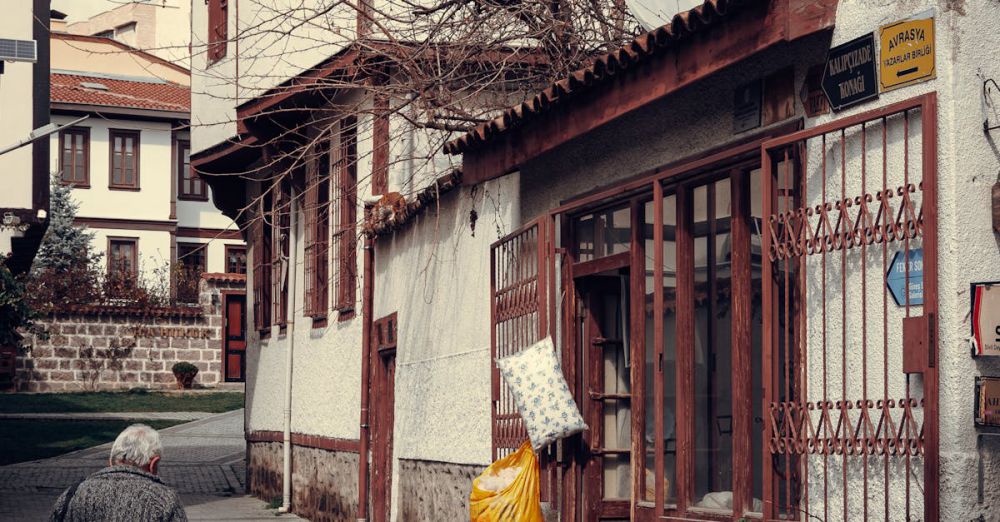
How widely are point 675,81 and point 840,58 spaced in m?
1.13

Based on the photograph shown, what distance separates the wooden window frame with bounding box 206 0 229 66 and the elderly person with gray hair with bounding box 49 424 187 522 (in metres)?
13.4

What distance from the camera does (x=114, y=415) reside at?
1235 inches

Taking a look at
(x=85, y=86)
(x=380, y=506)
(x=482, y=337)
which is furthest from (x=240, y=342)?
(x=482, y=337)

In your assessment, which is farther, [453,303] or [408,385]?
[408,385]

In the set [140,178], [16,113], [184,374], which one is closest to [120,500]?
[16,113]

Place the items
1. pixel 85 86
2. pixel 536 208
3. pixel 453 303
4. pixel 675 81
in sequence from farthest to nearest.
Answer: pixel 85 86 → pixel 453 303 → pixel 536 208 → pixel 675 81

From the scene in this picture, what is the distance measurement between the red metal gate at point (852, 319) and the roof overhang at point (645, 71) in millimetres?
495

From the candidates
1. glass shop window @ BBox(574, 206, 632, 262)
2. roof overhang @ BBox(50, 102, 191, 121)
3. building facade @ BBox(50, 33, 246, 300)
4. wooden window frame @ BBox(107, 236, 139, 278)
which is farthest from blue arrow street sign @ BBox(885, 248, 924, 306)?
wooden window frame @ BBox(107, 236, 139, 278)

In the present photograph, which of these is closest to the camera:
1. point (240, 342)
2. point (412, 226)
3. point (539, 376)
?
point (539, 376)

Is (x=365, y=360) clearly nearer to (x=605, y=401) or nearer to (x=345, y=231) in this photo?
(x=345, y=231)

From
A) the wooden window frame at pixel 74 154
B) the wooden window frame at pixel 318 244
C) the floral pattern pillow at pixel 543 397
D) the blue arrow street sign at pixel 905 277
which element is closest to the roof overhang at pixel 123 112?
the wooden window frame at pixel 74 154

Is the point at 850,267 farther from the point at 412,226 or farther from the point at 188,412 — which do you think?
the point at 188,412

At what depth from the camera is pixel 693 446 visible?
783cm

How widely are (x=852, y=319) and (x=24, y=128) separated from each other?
16778mm
